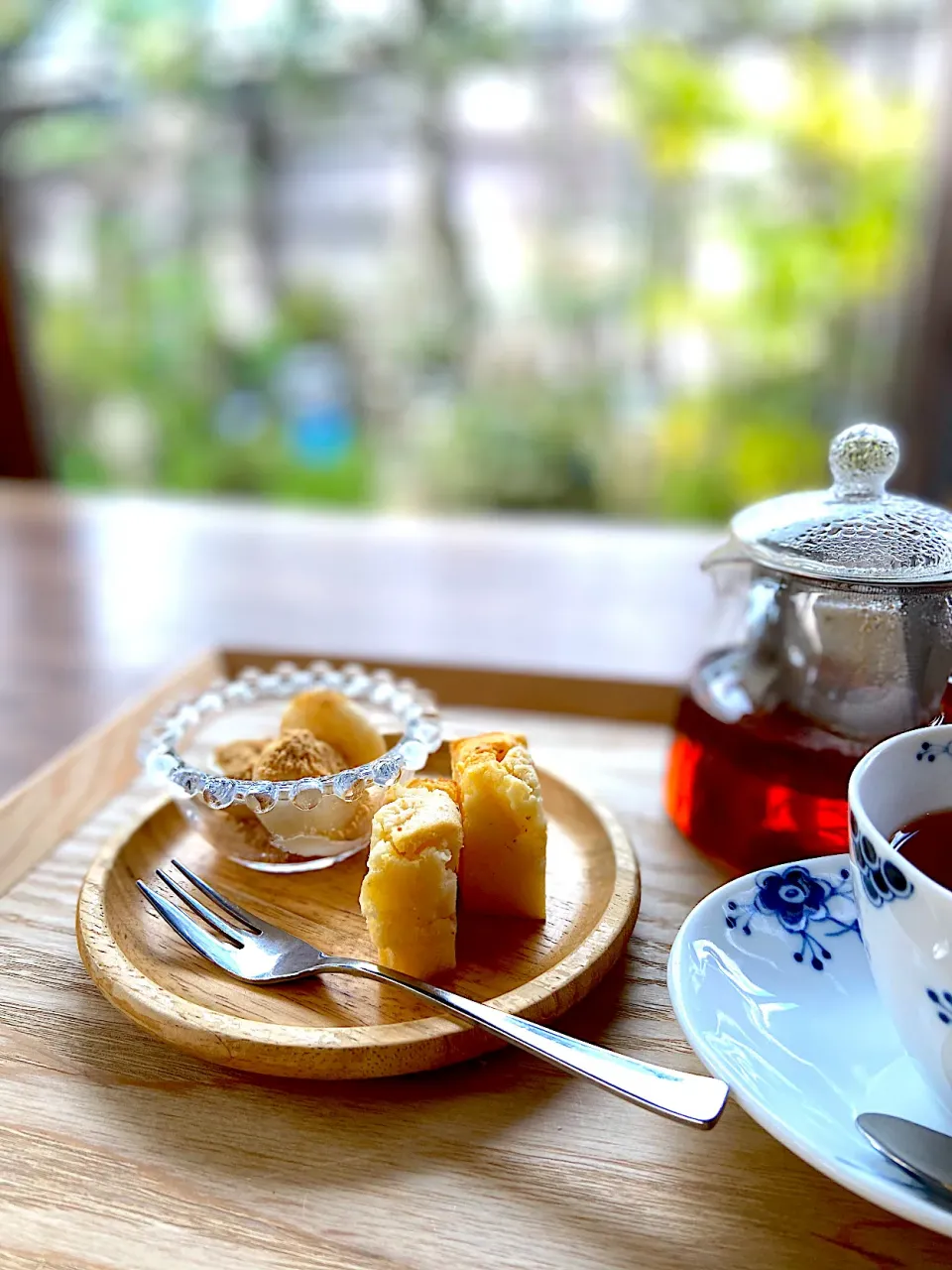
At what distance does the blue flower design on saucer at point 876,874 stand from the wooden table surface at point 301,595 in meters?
0.44

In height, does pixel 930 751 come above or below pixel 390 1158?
above

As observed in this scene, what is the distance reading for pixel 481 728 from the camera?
780 millimetres

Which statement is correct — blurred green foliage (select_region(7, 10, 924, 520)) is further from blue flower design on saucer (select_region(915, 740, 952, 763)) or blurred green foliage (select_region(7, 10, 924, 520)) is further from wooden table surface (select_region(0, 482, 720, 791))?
blue flower design on saucer (select_region(915, 740, 952, 763))

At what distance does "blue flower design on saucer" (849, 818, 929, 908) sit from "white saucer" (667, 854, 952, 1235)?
0.24 ft

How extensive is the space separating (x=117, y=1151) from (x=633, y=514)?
2270 mm

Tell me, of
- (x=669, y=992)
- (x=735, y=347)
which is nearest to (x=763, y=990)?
(x=669, y=992)

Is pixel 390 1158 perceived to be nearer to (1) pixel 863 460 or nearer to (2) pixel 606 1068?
(2) pixel 606 1068

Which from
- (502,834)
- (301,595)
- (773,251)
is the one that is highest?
(773,251)

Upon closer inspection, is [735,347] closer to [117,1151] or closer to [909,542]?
[909,542]

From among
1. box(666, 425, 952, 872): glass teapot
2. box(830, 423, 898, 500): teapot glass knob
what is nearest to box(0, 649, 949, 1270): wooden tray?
box(666, 425, 952, 872): glass teapot

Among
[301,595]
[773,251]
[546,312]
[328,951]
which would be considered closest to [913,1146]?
[328,951]

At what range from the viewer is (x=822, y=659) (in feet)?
1.98

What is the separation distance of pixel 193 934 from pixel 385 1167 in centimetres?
16

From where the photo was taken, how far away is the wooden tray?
38cm
